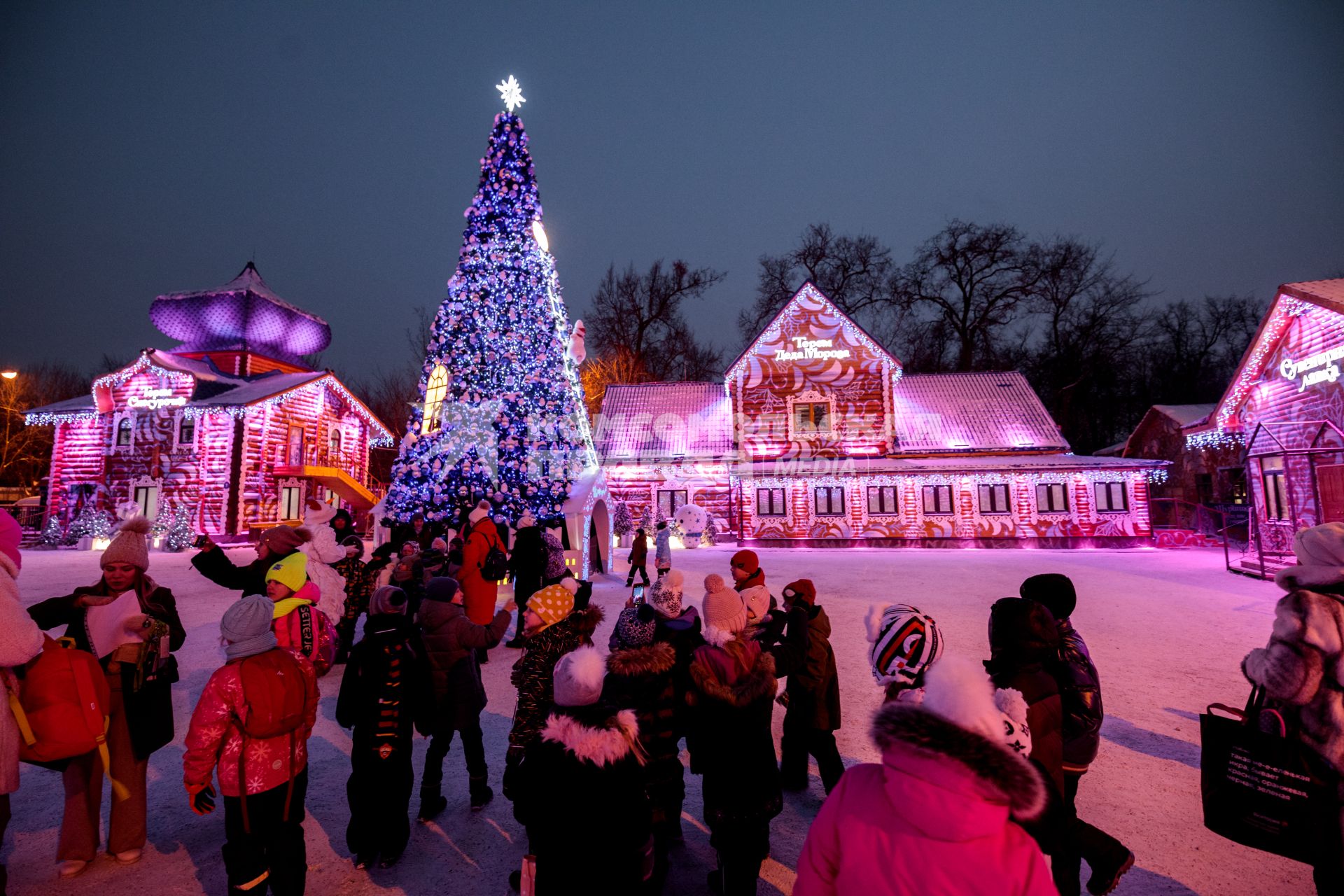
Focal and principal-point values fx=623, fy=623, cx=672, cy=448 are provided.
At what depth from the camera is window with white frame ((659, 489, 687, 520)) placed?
81.4 feet

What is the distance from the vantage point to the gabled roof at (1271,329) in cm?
1316

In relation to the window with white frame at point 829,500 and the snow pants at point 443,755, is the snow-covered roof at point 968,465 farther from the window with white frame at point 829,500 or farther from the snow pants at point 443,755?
the snow pants at point 443,755

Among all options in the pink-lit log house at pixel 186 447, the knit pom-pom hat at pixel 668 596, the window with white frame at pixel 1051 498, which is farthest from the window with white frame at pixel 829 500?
the knit pom-pom hat at pixel 668 596

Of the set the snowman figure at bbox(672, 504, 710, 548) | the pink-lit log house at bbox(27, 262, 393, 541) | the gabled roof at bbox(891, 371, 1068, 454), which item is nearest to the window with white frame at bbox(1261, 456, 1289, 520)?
the gabled roof at bbox(891, 371, 1068, 454)

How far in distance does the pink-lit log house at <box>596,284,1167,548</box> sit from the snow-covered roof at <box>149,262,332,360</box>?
48.9 ft

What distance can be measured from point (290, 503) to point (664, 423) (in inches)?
611

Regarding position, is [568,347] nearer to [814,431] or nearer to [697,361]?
[814,431]

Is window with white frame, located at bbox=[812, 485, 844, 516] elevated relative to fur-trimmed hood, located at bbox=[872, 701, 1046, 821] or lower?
elevated

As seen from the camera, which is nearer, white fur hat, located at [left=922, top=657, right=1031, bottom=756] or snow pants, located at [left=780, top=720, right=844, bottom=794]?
white fur hat, located at [left=922, top=657, right=1031, bottom=756]

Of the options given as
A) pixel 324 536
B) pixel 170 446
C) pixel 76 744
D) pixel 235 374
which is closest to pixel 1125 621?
pixel 324 536

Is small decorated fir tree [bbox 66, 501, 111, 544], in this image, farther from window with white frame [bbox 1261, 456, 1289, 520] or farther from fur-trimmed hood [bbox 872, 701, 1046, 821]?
window with white frame [bbox 1261, 456, 1289, 520]

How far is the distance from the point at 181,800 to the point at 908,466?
22500 mm

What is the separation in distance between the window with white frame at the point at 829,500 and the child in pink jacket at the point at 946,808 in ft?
74.7

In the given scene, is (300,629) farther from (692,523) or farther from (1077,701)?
(692,523)
